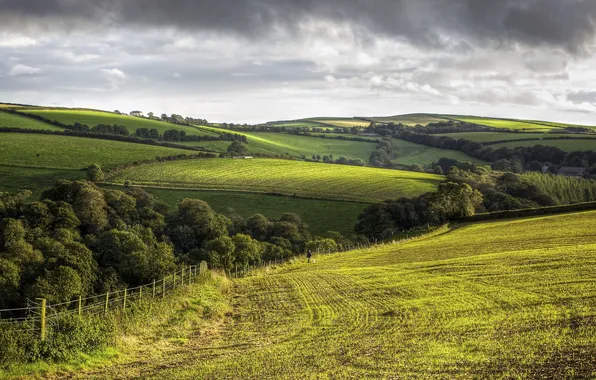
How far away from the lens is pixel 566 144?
176 m

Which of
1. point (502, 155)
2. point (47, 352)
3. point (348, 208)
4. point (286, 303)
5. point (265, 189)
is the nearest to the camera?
point (47, 352)

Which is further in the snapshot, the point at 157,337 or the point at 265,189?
the point at 265,189

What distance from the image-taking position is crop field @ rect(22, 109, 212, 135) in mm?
170000

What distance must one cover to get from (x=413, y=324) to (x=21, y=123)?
5763 inches

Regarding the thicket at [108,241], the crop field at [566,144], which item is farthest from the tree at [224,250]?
the crop field at [566,144]

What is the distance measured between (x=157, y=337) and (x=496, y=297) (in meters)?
15.9

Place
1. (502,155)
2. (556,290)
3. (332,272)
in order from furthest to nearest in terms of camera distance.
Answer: (502,155) → (332,272) → (556,290)

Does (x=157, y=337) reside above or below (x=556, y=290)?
below

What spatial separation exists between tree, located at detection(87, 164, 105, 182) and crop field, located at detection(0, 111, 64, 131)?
159 feet

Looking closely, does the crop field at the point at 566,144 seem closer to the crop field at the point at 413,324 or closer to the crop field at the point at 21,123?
the crop field at the point at 21,123

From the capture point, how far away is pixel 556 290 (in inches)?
1123

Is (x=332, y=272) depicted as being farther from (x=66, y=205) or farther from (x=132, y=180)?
(x=132, y=180)

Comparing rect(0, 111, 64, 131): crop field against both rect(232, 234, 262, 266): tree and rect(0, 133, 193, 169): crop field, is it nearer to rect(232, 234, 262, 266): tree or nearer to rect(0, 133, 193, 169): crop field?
rect(0, 133, 193, 169): crop field

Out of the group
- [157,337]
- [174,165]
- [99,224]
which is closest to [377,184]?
[174,165]
